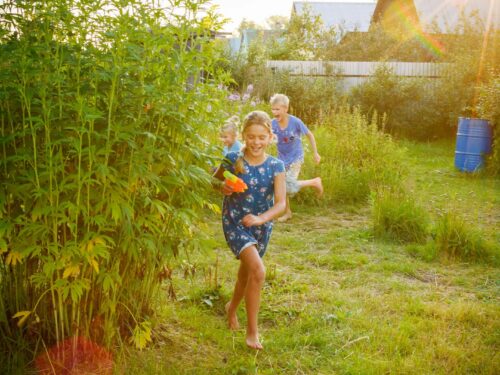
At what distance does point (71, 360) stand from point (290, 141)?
189 inches

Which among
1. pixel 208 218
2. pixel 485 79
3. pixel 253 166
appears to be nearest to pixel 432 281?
pixel 253 166

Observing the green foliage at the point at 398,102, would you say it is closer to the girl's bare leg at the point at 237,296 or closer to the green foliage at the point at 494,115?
the green foliage at the point at 494,115

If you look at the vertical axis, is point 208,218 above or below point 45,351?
below

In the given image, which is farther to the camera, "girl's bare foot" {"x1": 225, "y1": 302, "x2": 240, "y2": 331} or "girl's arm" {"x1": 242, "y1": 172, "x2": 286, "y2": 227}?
"girl's bare foot" {"x1": 225, "y1": 302, "x2": 240, "y2": 331}

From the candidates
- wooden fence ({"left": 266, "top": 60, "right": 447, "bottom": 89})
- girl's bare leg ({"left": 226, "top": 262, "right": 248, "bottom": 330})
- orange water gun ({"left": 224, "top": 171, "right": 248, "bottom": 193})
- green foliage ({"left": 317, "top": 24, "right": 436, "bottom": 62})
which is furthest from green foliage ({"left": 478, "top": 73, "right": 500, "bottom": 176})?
green foliage ({"left": 317, "top": 24, "right": 436, "bottom": 62})

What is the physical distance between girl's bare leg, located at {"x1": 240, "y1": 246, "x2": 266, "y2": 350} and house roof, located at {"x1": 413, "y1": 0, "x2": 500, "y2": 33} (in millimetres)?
14247

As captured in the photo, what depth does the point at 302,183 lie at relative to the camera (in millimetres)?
6871

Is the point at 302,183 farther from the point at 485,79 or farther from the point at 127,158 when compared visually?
the point at 485,79

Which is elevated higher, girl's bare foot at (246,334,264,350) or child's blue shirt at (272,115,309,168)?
child's blue shirt at (272,115,309,168)

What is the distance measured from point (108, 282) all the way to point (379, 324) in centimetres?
205

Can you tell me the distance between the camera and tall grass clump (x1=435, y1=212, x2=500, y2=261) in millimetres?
5746

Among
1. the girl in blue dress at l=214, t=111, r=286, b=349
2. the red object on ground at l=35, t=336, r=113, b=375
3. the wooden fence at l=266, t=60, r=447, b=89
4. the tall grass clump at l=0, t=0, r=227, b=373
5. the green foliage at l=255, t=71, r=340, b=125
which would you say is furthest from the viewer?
the wooden fence at l=266, t=60, r=447, b=89

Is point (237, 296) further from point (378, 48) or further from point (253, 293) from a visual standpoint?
point (378, 48)

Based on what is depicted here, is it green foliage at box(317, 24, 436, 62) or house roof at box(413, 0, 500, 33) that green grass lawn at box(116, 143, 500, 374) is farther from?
green foliage at box(317, 24, 436, 62)
